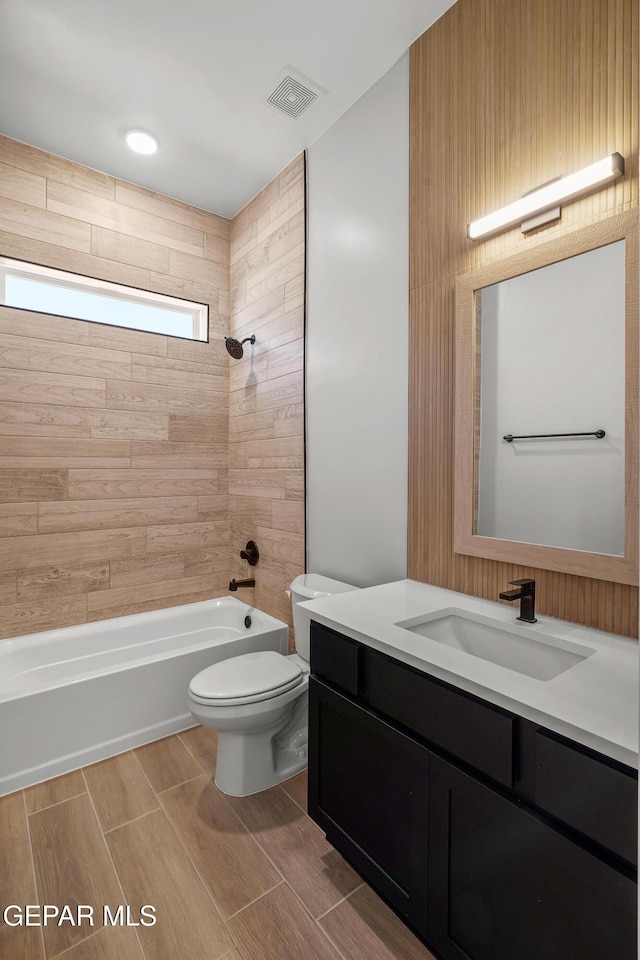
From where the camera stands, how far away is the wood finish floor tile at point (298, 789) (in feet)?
5.92

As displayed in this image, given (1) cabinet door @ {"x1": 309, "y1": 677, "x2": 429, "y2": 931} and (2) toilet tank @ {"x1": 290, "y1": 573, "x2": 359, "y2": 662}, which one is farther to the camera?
(2) toilet tank @ {"x1": 290, "y1": 573, "x2": 359, "y2": 662}

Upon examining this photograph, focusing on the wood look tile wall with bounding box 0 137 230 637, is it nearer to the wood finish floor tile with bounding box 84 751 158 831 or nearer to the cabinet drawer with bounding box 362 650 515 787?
the wood finish floor tile with bounding box 84 751 158 831

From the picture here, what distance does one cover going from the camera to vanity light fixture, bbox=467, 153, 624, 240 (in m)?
1.24

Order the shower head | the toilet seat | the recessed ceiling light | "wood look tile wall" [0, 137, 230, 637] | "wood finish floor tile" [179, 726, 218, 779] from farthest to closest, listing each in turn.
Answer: the shower head
"wood look tile wall" [0, 137, 230, 637]
the recessed ceiling light
"wood finish floor tile" [179, 726, 218, 779]
the toilet seat

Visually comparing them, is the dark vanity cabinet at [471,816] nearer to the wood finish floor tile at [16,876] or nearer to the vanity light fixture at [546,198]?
the wood finish floor tile at [16,876]

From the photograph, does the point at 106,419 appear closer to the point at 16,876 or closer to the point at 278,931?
the point at 16,876

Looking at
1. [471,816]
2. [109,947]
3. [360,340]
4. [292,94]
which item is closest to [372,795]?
[471,816]

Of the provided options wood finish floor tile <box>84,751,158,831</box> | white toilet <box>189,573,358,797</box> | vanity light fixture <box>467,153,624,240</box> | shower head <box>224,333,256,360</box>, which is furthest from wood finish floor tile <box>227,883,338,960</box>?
shower head <box>224,333,256,360</box>

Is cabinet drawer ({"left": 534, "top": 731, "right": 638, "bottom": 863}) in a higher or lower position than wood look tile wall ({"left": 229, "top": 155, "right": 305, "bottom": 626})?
lower

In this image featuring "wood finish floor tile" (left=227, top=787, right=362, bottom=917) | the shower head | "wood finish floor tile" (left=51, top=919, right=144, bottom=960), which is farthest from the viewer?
the shower head

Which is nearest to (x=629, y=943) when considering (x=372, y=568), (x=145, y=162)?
(x=372, y=568)

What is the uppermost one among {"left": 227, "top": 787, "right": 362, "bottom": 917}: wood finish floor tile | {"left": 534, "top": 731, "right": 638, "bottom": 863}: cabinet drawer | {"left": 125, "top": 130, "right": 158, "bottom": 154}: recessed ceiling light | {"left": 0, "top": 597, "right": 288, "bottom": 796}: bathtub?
{"left": 125, "top": 130, "right": 158, "bottom": 154}: recessed ceiling light

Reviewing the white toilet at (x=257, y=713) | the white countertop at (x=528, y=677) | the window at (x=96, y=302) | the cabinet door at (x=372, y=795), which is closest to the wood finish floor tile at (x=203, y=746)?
the white toilet at (x=257, y=713)

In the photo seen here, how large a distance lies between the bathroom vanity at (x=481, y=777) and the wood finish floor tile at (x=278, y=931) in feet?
0.63
